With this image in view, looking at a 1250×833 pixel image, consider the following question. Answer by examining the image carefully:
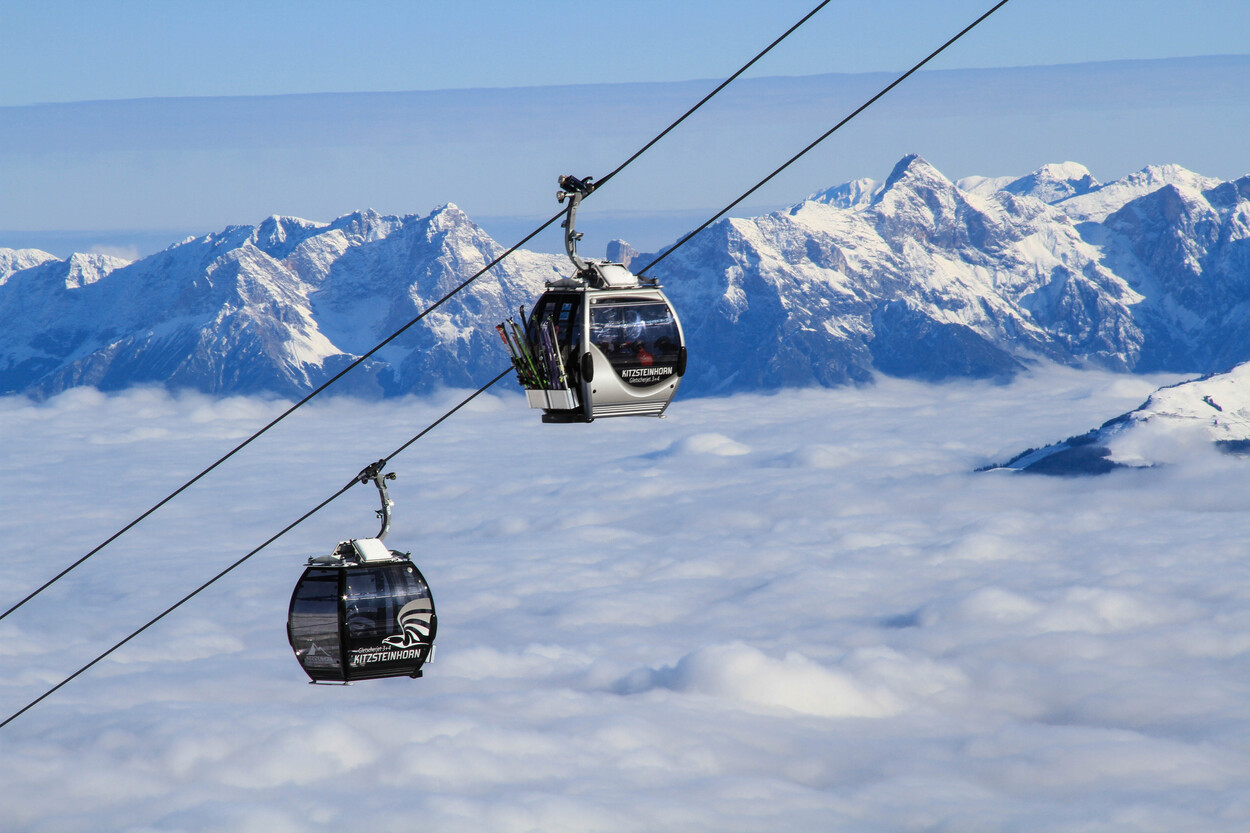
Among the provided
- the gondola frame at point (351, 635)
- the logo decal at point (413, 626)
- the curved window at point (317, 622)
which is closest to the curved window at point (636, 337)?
the gondola frame at point (351, 635)

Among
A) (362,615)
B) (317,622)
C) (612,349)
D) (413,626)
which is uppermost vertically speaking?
(612,349)

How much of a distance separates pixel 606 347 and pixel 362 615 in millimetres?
7659

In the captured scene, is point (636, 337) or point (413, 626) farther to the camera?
point (413, 626)

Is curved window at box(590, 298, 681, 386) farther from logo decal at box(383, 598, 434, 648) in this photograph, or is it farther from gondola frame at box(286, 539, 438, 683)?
logo decal at box(383, 598, 434, 648)

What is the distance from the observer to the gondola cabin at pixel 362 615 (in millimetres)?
26391

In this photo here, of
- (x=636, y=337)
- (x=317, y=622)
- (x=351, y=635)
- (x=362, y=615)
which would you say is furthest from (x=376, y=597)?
(x=636, y=337)

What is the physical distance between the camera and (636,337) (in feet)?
80.1

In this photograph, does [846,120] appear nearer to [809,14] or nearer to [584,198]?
[809,14]

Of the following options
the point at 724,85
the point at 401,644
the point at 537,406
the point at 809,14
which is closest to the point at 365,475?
the point at 537,406

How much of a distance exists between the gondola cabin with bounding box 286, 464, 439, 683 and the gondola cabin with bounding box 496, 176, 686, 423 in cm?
497

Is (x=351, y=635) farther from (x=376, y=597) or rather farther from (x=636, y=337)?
(x=636, y=337)

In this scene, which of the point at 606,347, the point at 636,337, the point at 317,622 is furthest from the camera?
the point at 317,622

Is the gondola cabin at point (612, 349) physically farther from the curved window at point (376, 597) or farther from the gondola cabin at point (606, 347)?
the curved window at point (376, 597)

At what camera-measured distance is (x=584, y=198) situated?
21344 mm
